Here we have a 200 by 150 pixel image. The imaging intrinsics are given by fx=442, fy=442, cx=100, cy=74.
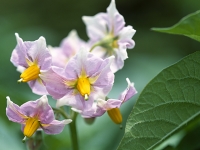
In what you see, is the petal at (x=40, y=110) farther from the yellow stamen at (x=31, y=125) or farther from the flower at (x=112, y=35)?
the flower at (x=112, y=35)

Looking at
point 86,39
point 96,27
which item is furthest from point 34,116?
point 86,39

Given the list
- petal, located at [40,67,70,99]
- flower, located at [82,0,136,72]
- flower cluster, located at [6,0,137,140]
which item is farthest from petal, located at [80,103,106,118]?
flower, located at [82,0,136,72]

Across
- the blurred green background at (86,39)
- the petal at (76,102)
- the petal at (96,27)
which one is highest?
the petal at (96,27)

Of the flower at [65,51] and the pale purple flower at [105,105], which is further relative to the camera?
the flower at [65,51]

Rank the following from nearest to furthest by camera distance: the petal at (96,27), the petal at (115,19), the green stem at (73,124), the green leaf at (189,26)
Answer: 1. the green leaf at (189,26)
2. the green stem at (73,124)
3. the petal at (115,19)
4. the petal at (96,27)

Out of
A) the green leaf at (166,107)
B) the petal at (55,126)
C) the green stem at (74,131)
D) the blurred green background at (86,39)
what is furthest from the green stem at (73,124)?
the blurred green background at (86,39)

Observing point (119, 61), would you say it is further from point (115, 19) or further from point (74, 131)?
point (74, 131)
